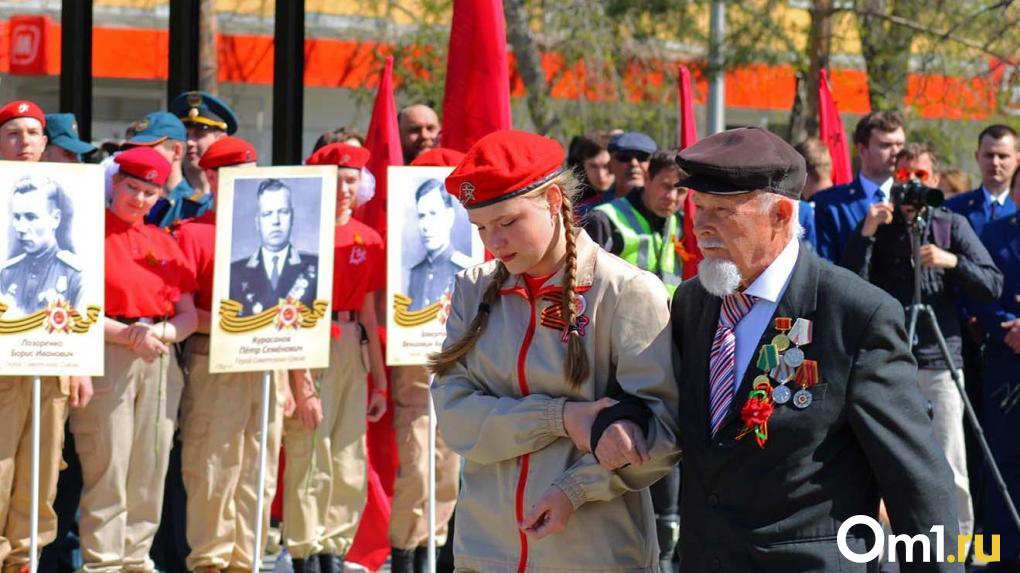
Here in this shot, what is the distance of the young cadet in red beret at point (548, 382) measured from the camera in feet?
11.7

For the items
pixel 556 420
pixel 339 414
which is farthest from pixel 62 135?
pixel 556 420

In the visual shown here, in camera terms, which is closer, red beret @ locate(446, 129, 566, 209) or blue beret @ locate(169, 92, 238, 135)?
red beret @ locate(446, 129, 566, 209)

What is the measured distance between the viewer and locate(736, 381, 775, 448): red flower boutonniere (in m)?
3.33

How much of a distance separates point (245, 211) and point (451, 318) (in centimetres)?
299

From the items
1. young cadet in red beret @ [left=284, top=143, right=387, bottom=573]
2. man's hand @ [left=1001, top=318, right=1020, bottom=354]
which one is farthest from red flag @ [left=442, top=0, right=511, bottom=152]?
man's hand @ [left=1001, top=318, right=1020, bottom=354]

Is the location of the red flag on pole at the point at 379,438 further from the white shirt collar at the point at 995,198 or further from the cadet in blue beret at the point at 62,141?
the white shirt collar at the point at 995,198

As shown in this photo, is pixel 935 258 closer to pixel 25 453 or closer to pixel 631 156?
pixel 631 156

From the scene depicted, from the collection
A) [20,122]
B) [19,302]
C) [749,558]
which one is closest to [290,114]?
[20,122]

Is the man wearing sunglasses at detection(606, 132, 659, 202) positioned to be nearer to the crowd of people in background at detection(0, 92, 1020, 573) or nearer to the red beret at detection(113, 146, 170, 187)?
the crowd of people in background at detection(0, 92, 1020, 573)

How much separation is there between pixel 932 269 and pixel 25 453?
174 inches

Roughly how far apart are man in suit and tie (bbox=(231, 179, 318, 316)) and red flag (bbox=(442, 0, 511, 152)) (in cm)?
110

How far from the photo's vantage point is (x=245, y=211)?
6703mm

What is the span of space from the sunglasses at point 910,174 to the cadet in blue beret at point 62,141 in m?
3.94

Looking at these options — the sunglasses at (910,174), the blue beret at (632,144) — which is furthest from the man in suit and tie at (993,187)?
the blue beret at (632,144)
